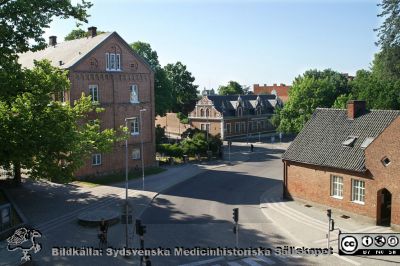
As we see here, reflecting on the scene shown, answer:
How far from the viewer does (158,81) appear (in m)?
64.8

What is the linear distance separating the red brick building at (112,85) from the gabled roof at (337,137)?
17.4m

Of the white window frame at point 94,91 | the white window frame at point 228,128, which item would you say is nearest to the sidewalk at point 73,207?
the white window frame at point 94,91

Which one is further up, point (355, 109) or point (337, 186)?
point (355, 109)

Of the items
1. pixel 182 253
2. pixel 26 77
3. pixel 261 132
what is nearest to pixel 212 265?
pixel 182 253

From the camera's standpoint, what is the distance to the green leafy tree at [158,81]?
212ft

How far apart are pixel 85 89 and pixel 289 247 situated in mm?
26838

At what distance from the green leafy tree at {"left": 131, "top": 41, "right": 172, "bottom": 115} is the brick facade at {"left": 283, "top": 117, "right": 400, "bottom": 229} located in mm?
35331

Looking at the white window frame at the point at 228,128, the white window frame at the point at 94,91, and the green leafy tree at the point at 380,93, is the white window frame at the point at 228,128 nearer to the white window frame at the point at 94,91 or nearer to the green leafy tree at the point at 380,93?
the green leafy tree at the point at 380,93

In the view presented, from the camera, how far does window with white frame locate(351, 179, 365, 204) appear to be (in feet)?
94.0

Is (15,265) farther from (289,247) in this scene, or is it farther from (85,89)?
(85,89)

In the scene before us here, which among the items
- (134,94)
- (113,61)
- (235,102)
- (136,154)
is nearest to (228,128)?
(235,102)

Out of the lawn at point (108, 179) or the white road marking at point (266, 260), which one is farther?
Result: the lawn at point (108, 179)

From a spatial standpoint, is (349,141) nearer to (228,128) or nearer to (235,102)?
(228,128)

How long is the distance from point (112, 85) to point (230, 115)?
38.8 meters
